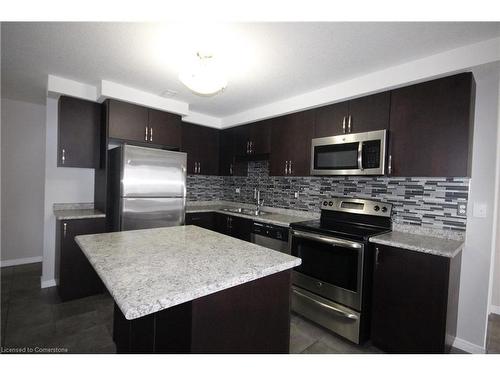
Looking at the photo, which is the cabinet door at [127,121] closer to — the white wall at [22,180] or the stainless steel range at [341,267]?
the white wall at [22,180]

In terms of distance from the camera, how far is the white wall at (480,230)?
187cm

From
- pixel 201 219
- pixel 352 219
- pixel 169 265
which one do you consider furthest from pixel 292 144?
pixel 169 265

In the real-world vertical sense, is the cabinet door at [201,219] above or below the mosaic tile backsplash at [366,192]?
below

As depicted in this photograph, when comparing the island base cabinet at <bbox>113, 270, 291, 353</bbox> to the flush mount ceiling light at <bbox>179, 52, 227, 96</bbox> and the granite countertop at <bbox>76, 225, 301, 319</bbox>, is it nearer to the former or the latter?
the granite countertop at <bbox>76, 225, 301, 319</bbox>

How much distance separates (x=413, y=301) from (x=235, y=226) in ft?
6.65

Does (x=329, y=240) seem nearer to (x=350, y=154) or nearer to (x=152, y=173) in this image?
(x=350, y=154)

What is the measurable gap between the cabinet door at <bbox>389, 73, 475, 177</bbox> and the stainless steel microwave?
0.11m

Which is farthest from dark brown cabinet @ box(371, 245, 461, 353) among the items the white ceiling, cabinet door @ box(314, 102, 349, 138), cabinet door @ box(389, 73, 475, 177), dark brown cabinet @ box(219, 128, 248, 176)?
dark brown cabinet @ box(219, 128, 248, 176)

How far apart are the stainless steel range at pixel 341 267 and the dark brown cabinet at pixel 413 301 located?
0.09 m

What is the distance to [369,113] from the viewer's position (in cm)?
228

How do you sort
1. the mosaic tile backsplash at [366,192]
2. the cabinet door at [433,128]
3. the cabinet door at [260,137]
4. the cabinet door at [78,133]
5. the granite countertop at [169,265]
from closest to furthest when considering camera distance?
the granite countertop at [169,265], the cabinet door at [433,128], the mosaic tile backsplash at [366,192], the cabinet door at [78,133], the cabinet door at [260,137]

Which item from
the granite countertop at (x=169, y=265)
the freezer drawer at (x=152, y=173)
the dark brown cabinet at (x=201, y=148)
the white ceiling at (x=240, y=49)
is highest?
the white ceiling at (x=240, y=49)

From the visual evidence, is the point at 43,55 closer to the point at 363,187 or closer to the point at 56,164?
the point at 56,164

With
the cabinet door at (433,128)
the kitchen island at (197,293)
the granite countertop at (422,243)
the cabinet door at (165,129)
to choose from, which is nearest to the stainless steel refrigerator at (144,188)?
the cabinet door at (165,129)
